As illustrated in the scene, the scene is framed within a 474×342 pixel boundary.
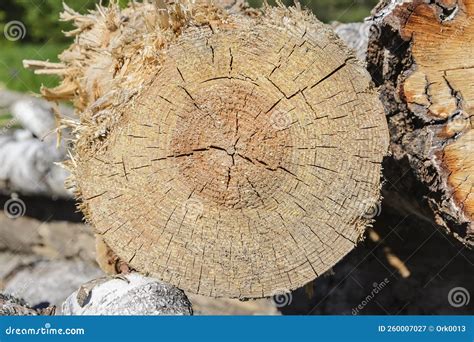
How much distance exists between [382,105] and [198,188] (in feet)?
2.71

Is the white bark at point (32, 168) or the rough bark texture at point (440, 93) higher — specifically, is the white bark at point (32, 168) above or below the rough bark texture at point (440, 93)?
below

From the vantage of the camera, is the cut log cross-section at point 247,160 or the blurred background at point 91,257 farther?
the blurred background at point 91,257

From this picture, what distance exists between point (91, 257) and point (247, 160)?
2.27 metres

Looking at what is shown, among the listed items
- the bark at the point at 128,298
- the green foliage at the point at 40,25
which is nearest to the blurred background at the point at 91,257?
the bark at the point at 128,298

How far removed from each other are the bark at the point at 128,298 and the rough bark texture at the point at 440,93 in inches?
46.0

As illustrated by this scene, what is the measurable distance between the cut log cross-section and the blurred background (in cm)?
56

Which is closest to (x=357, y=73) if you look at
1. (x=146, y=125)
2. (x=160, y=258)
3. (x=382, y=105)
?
(x=382, y=105)

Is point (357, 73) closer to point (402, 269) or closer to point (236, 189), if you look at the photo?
point (236, 189)

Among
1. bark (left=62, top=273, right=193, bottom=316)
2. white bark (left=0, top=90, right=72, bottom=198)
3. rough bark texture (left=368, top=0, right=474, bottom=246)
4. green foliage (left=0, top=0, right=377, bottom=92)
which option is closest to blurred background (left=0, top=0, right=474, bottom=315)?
white bark (left=0, top=90, right=72, bottom=198)

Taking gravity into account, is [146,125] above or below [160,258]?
above

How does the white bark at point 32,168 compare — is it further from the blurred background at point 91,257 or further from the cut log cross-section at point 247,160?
the cut log cross-section at point 247,160

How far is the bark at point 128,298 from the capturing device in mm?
2768

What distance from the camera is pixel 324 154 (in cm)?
278

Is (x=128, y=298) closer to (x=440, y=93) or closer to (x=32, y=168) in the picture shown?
(x=440, y=93)
